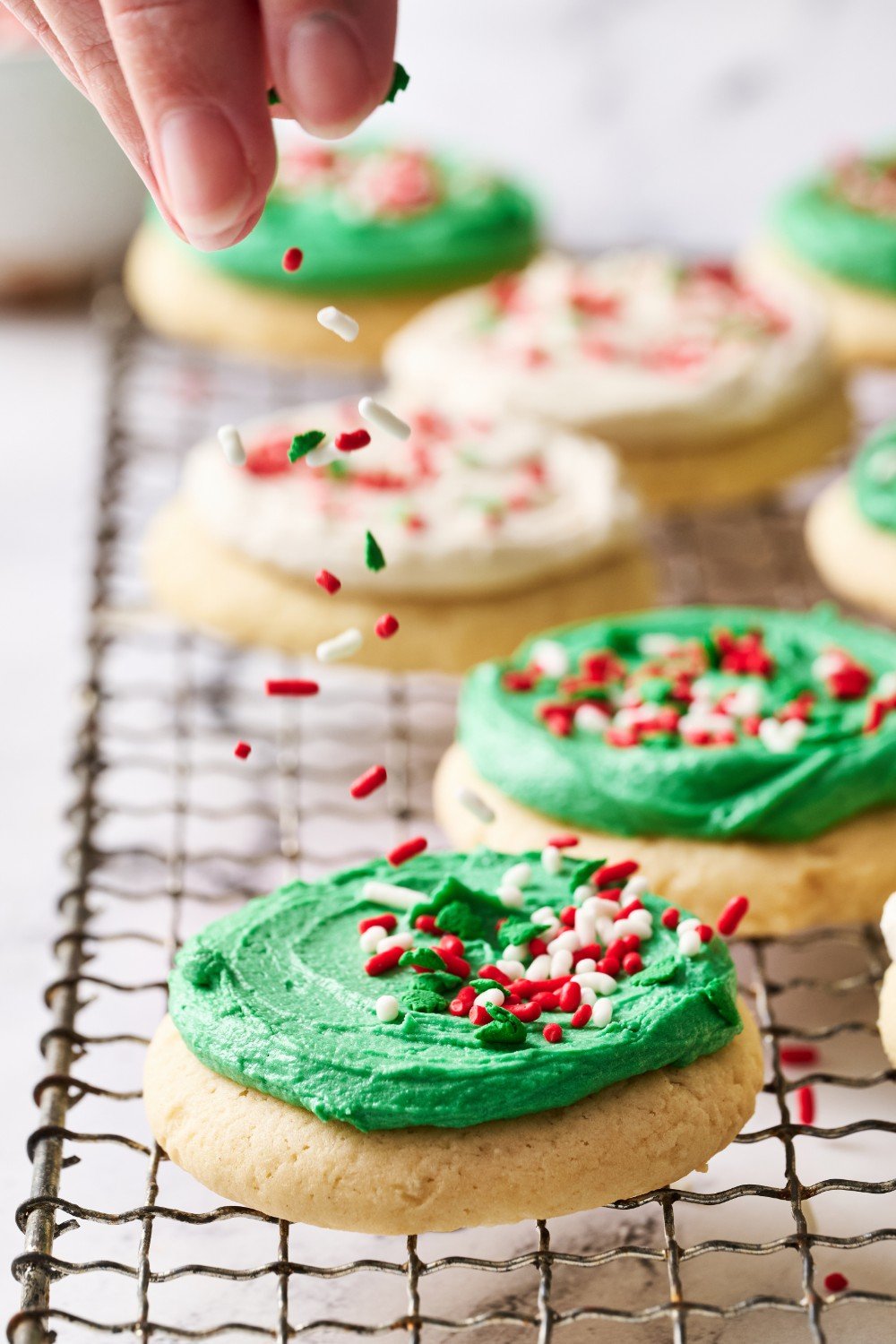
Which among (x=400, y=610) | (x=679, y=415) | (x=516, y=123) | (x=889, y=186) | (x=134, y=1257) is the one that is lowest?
(x=134, y=1257)

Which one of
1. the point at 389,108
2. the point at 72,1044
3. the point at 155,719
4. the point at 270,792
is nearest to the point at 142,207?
the point at 389,108

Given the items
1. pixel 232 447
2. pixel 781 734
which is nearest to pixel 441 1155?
pixel 232 447

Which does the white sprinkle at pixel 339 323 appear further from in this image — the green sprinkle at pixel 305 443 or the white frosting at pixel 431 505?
the white frosting at pixel 431 505

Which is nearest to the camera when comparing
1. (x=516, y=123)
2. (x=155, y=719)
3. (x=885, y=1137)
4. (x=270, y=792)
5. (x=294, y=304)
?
(x=885, y=1137)

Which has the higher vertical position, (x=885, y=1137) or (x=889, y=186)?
(x=889, y=186)

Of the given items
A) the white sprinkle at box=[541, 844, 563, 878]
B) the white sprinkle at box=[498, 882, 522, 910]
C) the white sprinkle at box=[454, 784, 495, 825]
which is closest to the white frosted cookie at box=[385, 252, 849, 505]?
the white sprinkle at box=[454, 784, 495, 825]

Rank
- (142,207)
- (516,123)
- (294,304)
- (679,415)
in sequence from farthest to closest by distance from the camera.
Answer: (516,123), (142,207), (294,304), (679,415)

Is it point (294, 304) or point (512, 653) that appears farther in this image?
point (294, 304)

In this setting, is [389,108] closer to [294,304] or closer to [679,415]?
[294,304]
